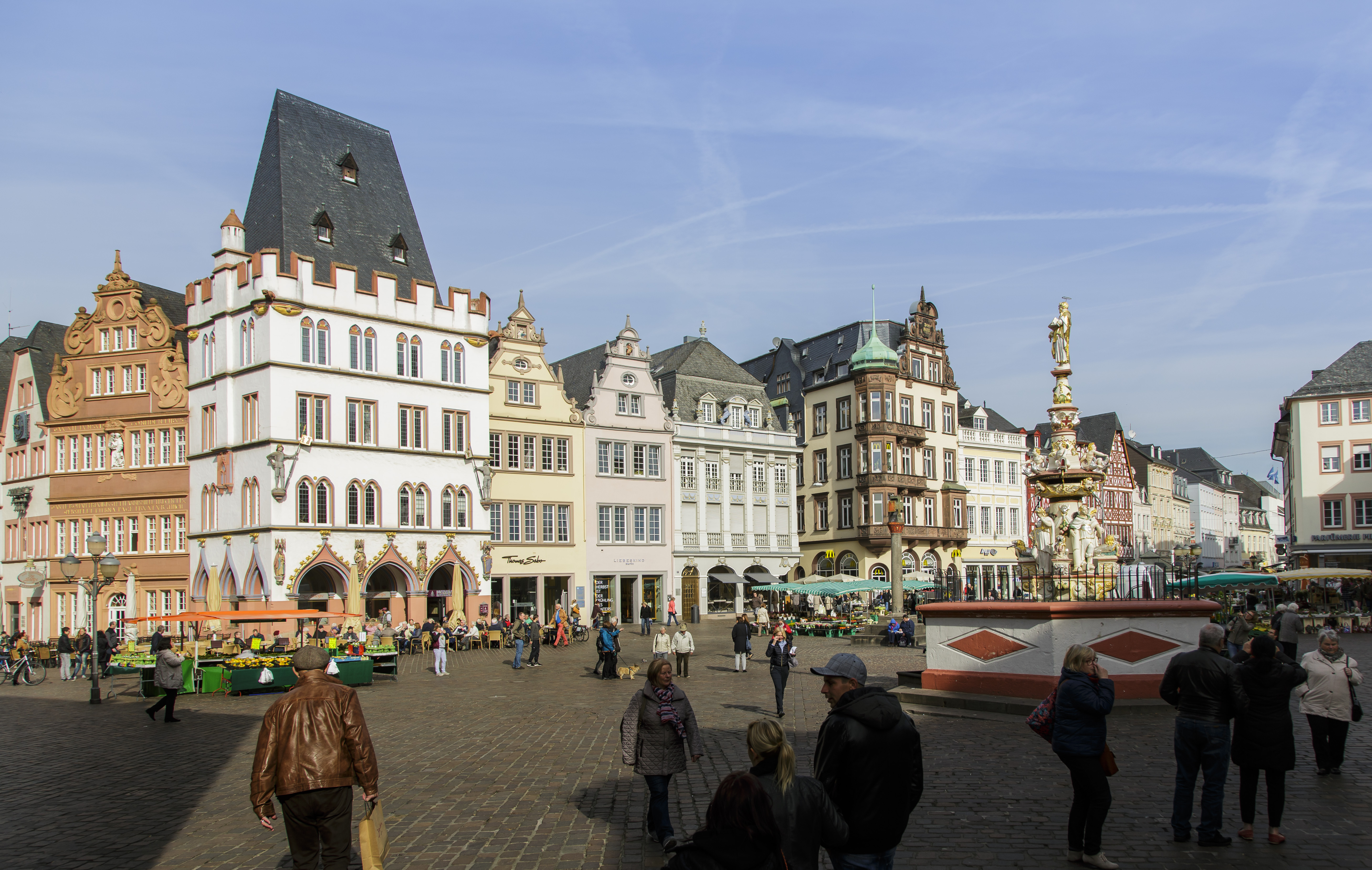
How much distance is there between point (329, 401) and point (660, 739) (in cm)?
3684

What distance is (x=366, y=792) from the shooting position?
7262mm

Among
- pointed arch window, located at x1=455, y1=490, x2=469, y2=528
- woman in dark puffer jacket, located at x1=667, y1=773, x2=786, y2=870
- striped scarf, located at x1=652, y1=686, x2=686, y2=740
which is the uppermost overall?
pointed arch window, located at x1=455, y1=490, x2=469, y2=528

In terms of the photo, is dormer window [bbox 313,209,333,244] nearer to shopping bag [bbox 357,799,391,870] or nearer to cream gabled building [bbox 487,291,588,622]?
cream gabled building [bbox 487,291,588,622]

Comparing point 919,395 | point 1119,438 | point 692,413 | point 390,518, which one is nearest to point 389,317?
point 390,518

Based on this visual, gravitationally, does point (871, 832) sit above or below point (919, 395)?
below

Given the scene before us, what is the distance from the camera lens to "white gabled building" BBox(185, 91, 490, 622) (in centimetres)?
4212

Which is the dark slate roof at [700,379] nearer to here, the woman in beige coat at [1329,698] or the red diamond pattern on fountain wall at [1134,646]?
the red diamond pattern on fountain wall at [1134,646]

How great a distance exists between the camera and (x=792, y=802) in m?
5.38

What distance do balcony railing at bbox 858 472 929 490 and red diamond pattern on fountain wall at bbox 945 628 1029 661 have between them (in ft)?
145

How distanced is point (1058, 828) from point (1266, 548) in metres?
159

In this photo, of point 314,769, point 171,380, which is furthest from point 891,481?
point 314,769

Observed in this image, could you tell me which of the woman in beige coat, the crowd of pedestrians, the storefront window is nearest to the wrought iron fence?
the woman in beige coat

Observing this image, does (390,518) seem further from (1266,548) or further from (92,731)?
(1266,548)

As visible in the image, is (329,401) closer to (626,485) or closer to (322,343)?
(322,343)
